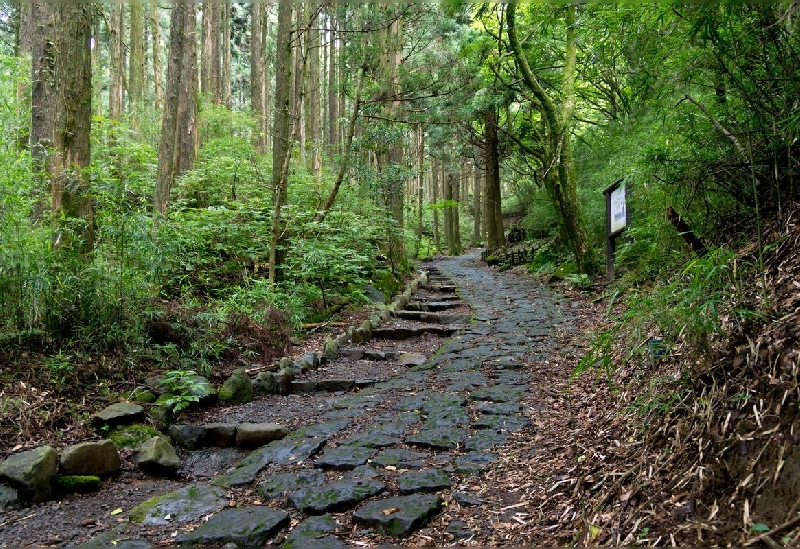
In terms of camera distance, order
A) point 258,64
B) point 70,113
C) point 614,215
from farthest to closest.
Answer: point 258,64, point 614,215, point 70,113

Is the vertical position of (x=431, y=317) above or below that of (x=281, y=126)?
below

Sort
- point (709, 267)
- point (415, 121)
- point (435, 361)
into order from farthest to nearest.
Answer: point (415, 121), point (435, 361), point (709, 267)

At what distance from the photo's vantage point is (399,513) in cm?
263

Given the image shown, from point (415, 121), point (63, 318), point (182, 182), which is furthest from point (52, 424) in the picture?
point (415, 121)

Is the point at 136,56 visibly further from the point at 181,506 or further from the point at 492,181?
the point at 181,506

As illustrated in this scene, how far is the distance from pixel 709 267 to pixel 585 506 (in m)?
1.39

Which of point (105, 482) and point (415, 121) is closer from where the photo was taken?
point (105, 482)

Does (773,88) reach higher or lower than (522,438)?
higher

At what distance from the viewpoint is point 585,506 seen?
7.40 ft

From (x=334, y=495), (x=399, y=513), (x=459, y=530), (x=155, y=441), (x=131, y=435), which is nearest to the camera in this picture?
(x=459, y=530)

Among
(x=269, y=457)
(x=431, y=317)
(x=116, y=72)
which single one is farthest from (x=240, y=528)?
(x=116, y=72)

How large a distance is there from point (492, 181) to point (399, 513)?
15.9 m

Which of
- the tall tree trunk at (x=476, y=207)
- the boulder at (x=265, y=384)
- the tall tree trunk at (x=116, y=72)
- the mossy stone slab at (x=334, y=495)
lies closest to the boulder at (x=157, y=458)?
the mossy stone slab at (x=334, y=495)

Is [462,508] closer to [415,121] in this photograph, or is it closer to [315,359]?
[315,359]
